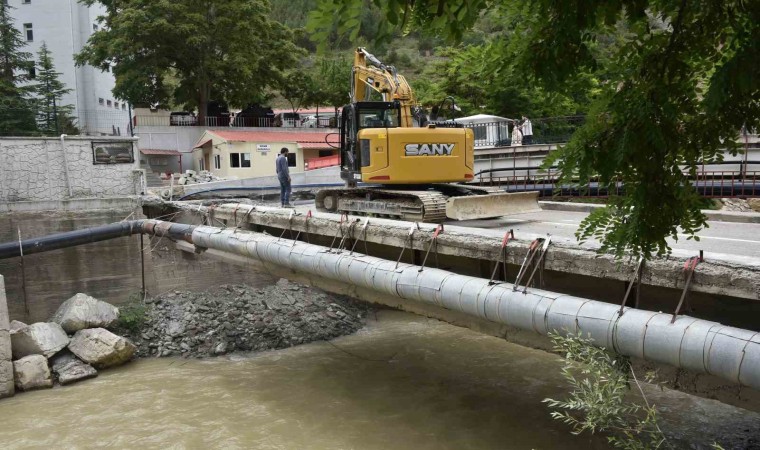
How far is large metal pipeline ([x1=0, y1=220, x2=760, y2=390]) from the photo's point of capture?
5156 millimetres

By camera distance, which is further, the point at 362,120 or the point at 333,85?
the point at 333,85

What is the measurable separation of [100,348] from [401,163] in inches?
241

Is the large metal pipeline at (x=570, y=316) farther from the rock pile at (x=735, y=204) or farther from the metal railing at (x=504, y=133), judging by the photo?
the metal railing at (x=504, y=133)

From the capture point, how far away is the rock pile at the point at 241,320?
1230 cm

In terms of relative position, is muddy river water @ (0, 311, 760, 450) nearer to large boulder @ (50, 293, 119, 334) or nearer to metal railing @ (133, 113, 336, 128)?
large boulder @ (50, 293, 119, 334)

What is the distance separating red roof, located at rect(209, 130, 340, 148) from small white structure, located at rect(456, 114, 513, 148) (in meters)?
8.16

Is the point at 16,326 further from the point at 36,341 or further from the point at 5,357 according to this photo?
the point at 5,357

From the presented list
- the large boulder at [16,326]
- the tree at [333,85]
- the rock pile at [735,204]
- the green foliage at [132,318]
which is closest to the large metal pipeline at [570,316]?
the green foliage at [132,318]

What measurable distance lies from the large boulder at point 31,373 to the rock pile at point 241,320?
178 cm

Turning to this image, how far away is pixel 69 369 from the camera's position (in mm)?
10664

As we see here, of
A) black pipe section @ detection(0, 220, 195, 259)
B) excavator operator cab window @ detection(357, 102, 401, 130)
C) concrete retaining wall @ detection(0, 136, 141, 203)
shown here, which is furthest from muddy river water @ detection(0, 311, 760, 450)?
concrete retaining wall @ detection(0, 136, 141, 203)

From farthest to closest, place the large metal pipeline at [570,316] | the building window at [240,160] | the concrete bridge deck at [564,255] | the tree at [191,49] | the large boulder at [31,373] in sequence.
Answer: the tree at [191,49] < the building window at [240,160] < the large boulder at [31,373] < the concrete bridge deck at [564,255] < the large metal pipeline at [570,316]

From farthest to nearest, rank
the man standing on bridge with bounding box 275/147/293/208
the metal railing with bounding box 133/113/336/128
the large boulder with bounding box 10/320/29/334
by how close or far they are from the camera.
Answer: the metal railing with bounding box 133/113/336/128
the man standing on bridge with bounding box 275/147/293/208
the large boulder with bounding box 10/320/29/334

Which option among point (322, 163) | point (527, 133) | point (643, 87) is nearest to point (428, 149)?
point (643, 87)
